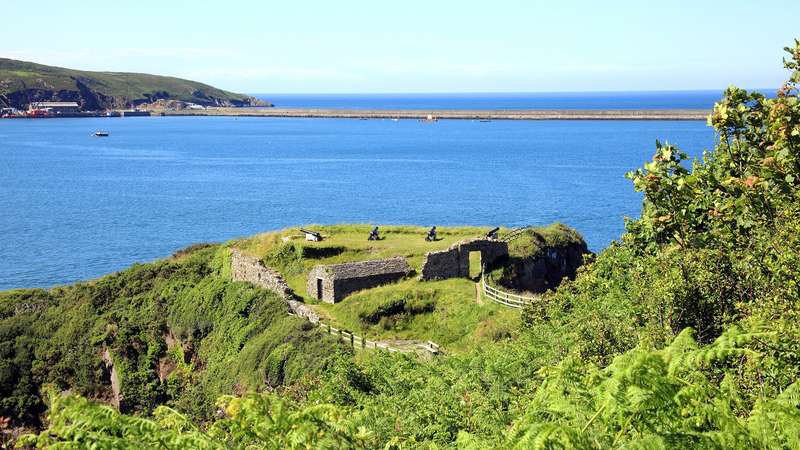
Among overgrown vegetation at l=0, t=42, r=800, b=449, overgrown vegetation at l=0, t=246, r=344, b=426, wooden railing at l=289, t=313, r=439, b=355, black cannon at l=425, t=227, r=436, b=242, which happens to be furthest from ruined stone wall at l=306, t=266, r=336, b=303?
overgrown vegetation at l=0, t=42, r=800, b=449

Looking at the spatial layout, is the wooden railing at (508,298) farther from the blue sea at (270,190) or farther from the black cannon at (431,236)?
the blue sea at (270,190)

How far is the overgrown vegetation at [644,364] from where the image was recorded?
751cm

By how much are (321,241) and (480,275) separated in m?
9.45

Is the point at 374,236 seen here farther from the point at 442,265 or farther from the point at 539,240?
the point at 539,240

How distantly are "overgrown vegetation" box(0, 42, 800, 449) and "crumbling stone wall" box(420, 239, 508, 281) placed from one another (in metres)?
10.9

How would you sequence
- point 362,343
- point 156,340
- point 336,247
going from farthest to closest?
point 336,247, point 156,340, point 362,343

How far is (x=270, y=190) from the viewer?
113 metres

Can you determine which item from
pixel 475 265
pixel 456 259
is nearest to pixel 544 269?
pixel 475 265

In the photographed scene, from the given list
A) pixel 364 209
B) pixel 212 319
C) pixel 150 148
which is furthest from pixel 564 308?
pixel 150 148

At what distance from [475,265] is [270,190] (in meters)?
75.7

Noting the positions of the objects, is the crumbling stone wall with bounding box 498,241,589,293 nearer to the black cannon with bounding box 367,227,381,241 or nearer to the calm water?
the black cannon with bounding box 367,227,381,241

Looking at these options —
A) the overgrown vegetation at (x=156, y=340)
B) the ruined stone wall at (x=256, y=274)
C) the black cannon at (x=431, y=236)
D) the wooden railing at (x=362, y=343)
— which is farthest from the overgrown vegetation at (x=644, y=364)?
the black cannon at (x=431, y=236)

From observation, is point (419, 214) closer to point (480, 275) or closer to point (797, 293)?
point (480, 275)

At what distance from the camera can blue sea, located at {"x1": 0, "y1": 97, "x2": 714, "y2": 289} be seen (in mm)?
81062
